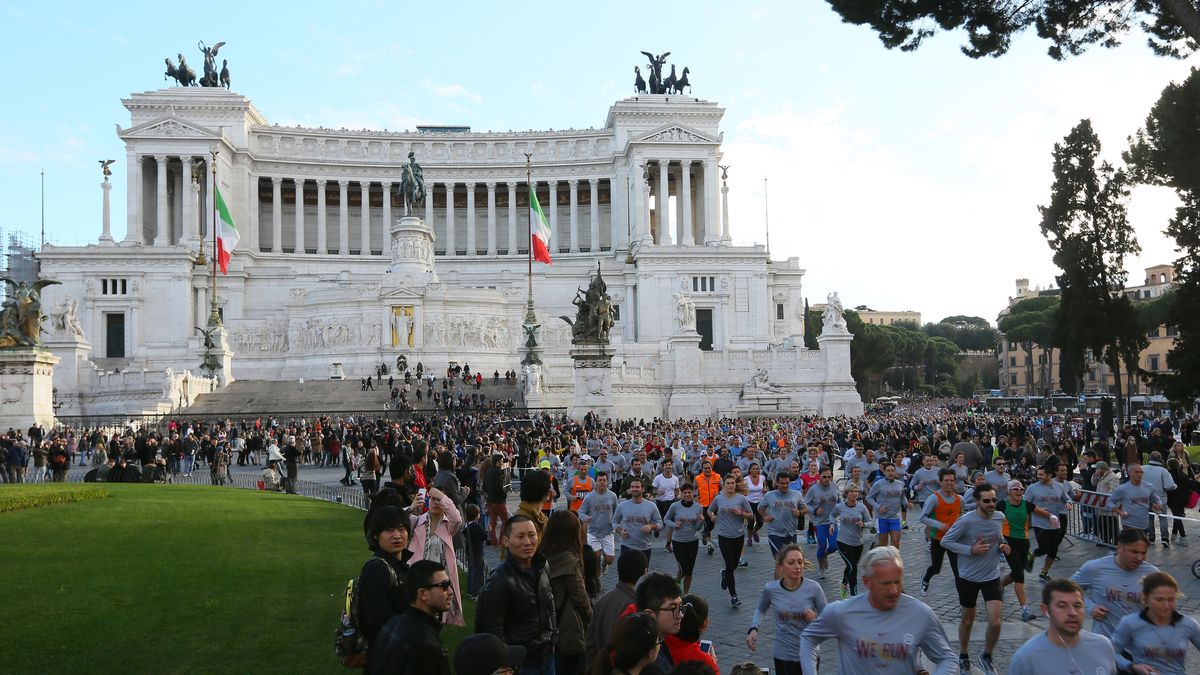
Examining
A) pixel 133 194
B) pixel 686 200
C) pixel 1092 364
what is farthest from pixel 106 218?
pixel 1092 364

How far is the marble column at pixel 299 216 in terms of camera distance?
87.4 meters

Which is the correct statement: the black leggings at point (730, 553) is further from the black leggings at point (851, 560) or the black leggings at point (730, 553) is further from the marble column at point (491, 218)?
the marble column at point (491, 218)

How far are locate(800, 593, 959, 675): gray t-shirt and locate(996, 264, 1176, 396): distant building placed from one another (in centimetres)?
7583

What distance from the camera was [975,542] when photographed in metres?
9.50

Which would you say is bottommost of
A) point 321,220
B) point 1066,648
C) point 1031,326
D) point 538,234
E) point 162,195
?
point 1066,648

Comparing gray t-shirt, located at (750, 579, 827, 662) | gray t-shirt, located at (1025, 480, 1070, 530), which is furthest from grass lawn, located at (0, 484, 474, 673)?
gray t-shirt, located at (1025, 480, 1070, 530)

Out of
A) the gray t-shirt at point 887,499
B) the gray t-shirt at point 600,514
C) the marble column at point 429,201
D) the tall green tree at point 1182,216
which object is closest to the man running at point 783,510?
the gray t-shirt at point 887,499

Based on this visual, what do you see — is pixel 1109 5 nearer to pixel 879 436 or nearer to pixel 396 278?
pixel 879 436

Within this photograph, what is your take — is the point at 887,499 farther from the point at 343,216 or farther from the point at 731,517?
the point at 343,216

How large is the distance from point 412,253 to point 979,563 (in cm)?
5843

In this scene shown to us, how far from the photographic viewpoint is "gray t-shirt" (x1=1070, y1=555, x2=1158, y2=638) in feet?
22.7

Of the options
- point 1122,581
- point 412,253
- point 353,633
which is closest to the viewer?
point 353,633

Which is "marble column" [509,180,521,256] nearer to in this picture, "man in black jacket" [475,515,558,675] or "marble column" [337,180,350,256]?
"marble column" [337,180,350,256]

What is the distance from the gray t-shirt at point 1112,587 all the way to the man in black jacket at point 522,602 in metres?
3.57
